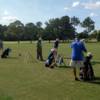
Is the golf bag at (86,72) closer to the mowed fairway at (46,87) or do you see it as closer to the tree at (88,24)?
the mowed fairway at (46,87)

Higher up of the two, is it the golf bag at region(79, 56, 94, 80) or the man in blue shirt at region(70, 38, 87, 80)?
the man in blue shirt at region(70, 38, 87, 80)

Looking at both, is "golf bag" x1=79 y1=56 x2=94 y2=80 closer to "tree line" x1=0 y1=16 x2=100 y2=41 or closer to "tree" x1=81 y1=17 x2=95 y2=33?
"tree line" x1=0 y1=16 x2=100 y2=41

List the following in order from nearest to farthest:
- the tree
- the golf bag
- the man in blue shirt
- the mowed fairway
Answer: the mowed fairway, the golf bag, the man in blue shirt, the tree

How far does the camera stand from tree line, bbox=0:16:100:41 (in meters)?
144

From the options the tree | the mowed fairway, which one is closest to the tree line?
the tree

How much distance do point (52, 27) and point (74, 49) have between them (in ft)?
451

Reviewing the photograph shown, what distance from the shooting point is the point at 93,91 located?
43.7 feet

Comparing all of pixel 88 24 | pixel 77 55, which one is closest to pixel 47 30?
pixel 88 24

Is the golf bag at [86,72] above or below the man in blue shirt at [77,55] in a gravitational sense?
below

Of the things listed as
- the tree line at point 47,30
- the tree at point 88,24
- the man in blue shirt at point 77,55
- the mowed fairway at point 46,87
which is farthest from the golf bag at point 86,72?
the tree at point 88,24

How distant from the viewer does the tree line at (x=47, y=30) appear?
144500 mm

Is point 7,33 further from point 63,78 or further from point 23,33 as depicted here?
point 63,78

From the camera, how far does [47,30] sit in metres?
150

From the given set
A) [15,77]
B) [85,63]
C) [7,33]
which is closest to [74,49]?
[85,63]
